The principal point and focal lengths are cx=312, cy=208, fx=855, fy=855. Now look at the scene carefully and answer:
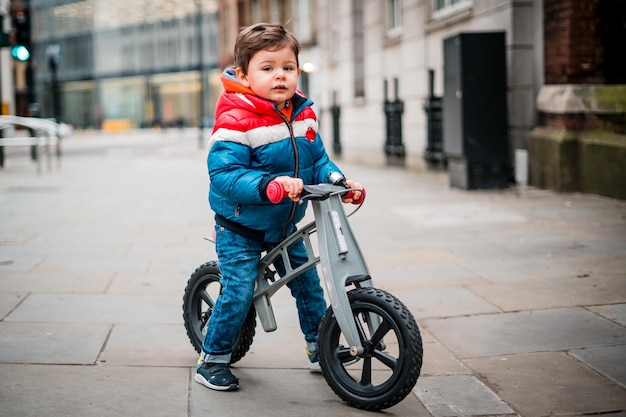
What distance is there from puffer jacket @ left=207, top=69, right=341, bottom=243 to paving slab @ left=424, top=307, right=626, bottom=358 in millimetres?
1409

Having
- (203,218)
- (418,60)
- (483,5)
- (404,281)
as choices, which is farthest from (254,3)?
(404,281)

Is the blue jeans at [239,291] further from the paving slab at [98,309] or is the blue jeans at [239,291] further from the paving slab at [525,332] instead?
the paving slab at [98,309]

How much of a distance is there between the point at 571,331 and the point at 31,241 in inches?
229

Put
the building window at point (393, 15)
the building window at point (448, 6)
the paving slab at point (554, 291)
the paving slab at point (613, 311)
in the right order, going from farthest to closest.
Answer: the building window at point (393, 15), the building window at point (448, 6), the paving slab at point (554, 291), the paving slab at point (613, 311)

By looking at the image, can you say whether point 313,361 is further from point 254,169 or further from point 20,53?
point 20,53

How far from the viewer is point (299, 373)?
441cm

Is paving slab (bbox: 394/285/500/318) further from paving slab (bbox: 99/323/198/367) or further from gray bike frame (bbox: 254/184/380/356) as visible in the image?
gray bike frame (bbox: 254/184/380/356)

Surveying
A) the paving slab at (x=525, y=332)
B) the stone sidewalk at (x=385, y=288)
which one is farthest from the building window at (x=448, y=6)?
the paving slab at (x=525, y=332)

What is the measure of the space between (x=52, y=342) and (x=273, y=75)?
2.17 metres

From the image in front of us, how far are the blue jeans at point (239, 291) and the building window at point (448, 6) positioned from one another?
10.9m

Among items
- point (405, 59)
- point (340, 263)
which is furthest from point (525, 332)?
point (405, 59)

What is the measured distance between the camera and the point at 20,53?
19.5 metres

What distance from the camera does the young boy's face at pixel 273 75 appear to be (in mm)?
3855

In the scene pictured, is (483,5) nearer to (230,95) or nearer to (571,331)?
(571,331)
